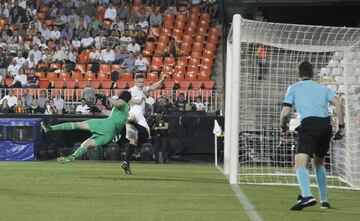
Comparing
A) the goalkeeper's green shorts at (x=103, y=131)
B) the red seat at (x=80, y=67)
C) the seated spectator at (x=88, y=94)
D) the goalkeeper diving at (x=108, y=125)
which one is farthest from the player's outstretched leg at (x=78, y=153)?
the red seat at (x=80, y=67)

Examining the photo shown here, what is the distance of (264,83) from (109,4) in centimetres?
1667

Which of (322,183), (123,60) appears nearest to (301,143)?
(322,183)

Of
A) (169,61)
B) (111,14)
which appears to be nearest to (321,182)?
(169,61)

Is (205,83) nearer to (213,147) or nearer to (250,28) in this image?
(213,147)

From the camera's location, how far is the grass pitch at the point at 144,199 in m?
10.8

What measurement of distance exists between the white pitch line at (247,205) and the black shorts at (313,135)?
99cm

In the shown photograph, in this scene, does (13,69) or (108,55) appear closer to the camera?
(13,69)

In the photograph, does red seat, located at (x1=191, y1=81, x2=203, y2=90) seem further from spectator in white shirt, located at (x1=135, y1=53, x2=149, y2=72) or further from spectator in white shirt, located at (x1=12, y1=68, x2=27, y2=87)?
spectator in white shirt, located at (x1=12, y1=68, x2=27, y2=87)

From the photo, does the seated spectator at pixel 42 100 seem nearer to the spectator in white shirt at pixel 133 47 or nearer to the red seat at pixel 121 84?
the red seat at pixel 121 84

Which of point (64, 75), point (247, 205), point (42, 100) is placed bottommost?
point (247, 205)

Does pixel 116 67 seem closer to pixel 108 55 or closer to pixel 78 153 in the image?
pixel 108 55

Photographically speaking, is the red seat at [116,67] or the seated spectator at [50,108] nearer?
the seated spectator at [50,108]

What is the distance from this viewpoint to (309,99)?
39.8ft

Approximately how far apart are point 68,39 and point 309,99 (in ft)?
79.4
